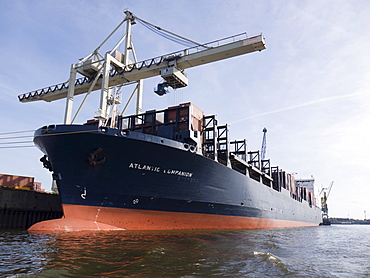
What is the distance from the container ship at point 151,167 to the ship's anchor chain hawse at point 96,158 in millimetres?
51

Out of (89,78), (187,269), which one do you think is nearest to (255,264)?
(187,269)

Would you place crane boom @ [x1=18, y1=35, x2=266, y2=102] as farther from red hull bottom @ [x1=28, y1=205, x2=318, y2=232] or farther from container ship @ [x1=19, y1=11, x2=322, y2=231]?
red hull bottom @ [x1=28, y1=205, x2=318, y2=232]

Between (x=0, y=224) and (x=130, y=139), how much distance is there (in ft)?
37.6

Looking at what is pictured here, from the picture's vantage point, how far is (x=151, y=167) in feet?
51.8

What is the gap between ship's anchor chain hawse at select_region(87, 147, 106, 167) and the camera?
48.3 feet

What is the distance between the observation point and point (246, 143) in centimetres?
2773

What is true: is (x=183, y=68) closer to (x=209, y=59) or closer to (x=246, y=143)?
(x=209, y=59)

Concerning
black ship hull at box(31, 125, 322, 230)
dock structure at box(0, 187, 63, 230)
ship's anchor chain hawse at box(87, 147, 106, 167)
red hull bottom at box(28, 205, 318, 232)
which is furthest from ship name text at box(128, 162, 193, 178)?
dock structure at box(0, 187, 63, 230)

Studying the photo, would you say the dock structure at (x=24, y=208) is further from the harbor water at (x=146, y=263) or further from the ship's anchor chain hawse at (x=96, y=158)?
the harbor water at (x=146, y=263)

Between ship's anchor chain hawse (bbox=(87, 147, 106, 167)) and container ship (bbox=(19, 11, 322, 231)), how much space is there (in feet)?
0.17

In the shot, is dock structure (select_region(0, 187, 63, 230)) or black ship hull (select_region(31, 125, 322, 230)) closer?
black ship hull (select_region(31, 125, 322, 230))

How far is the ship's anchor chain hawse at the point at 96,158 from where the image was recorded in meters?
14.7

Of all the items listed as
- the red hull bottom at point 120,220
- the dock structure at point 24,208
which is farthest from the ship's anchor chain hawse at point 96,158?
the dock structure at point 24,208

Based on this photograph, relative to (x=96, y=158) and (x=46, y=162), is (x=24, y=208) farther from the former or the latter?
(x=96, y=158)
